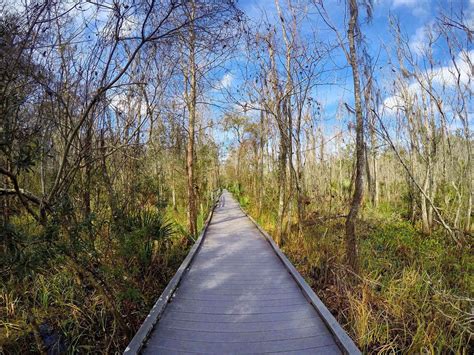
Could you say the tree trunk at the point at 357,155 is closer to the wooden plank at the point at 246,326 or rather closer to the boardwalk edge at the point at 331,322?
the boardwalk edge at the point at 331,322

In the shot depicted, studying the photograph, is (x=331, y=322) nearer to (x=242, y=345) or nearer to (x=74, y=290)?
(x=242, y=345)

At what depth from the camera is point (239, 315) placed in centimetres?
320

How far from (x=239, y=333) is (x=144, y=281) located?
215cm

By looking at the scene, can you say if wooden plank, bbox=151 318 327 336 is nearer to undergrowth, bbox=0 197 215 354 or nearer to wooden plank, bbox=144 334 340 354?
wooden plank, bbox=144 334 340 354

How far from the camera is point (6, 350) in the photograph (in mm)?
2719

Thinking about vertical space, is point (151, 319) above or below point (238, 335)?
above

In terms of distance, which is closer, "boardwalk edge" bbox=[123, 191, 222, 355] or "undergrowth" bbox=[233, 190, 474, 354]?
"boardwalk edge" bbox=[123, 191, 222, 355]

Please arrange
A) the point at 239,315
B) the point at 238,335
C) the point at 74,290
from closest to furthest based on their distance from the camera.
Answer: the point at 238,335 → the point at 239,315 → the point at 74,290

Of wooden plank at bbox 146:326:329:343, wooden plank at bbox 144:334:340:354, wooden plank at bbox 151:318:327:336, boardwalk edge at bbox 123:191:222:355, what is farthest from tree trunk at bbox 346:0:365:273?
boardwalk edge at bbox 123:191:222:355

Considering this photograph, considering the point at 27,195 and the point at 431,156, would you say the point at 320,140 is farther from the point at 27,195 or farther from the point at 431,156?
the point at 27,195

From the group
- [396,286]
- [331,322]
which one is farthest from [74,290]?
[396,286]

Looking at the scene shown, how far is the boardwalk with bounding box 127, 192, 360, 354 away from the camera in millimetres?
2613

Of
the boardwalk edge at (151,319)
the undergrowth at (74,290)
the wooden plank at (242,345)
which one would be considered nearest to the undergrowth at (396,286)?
the wooden plank at (242,345)

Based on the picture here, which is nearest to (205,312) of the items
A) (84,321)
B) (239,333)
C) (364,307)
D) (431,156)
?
(239,333)
